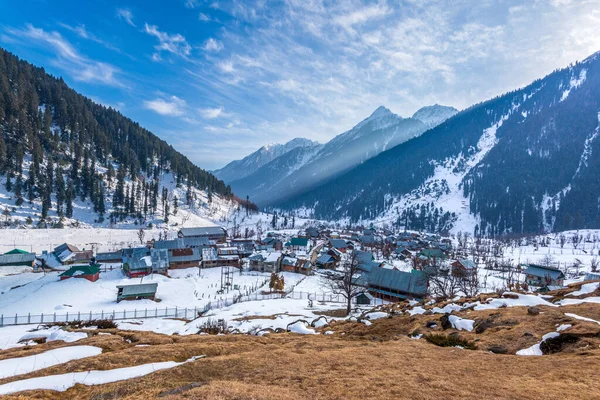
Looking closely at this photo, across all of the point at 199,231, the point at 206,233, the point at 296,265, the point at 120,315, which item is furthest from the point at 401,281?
the point at 199,231

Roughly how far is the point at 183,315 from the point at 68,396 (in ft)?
108

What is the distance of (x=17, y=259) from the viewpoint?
68.3 m

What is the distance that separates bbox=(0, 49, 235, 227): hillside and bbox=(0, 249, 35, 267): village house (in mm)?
31173

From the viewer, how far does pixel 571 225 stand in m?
188

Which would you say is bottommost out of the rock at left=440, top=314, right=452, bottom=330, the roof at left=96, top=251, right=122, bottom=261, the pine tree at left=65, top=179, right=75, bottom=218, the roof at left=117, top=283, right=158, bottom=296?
the roof at left=117, top=283, right=158, bottom=296

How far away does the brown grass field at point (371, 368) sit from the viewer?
8.99 metres

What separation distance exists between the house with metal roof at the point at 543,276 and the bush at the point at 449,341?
7463cm

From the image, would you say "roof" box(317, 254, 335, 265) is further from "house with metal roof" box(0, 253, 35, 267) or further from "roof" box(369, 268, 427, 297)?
"house with metal roof" box(0, 253, 35, 267)

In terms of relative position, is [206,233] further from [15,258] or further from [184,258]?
[15,258]

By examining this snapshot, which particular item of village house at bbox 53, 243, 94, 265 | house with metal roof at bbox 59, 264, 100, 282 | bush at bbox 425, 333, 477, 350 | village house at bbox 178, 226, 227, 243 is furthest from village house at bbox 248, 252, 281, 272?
bush at bbox 425, 333, 477, 350

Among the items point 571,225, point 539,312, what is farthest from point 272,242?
point 571,225

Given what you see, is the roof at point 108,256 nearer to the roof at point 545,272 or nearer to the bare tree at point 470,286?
the bare tree at point 470,286

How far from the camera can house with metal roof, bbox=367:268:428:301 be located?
168 feet

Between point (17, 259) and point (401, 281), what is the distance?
91280mm
